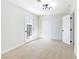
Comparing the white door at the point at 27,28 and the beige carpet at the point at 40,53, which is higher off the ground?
the white door at the point at 27,28

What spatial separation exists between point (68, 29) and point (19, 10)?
368cm

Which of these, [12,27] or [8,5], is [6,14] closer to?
[8,5]

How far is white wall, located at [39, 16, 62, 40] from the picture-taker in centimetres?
946

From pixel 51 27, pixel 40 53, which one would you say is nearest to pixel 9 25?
pixel 40 53

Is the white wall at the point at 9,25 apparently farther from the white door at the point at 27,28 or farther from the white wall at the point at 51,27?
the white wall at the point at 51,27

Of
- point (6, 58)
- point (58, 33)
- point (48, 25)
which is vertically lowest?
point (6, 58)

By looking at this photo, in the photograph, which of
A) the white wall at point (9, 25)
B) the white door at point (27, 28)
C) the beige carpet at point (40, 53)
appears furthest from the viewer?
the white door at point (27, 28)

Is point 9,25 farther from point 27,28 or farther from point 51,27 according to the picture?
point 51,27

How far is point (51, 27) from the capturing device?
980 centimetres

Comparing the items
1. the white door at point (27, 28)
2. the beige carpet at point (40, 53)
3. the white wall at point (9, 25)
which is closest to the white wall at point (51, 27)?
the white door at point (27, 28)

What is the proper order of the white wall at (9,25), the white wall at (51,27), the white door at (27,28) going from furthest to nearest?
the white wall at (51,27), the white door at (27,28), the white wall at (9,25)

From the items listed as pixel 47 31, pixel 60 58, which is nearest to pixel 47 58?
pixel 60 58

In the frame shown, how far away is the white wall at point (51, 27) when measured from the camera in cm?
946

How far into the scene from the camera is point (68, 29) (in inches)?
278
